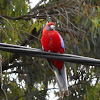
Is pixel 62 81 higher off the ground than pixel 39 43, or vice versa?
pixel 39 43

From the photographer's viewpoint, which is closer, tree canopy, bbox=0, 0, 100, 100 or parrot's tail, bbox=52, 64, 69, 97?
parrot's tail, bbox=52, 64, 69, 97

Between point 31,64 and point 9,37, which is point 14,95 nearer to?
point 31,64

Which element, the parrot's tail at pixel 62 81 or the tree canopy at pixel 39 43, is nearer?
the parrot's tail at pixel 62 81

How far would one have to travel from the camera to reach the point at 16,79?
9.13 m

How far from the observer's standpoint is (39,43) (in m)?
7.76

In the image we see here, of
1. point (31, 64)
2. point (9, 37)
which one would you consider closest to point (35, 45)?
point (31, 64)

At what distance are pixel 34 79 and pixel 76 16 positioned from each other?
2.34 meters

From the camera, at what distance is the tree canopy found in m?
7.02

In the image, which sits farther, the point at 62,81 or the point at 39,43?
the point at 39,43

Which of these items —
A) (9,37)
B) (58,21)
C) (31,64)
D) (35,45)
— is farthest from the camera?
(31,64)

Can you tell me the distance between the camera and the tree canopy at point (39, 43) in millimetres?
7016

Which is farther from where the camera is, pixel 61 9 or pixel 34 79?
pixel 34 79

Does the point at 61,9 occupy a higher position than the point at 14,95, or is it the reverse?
the point at 61,9

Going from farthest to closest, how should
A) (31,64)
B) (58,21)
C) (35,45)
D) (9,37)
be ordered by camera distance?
(31,64) → (35,45) → (58,21) → (9,37)
